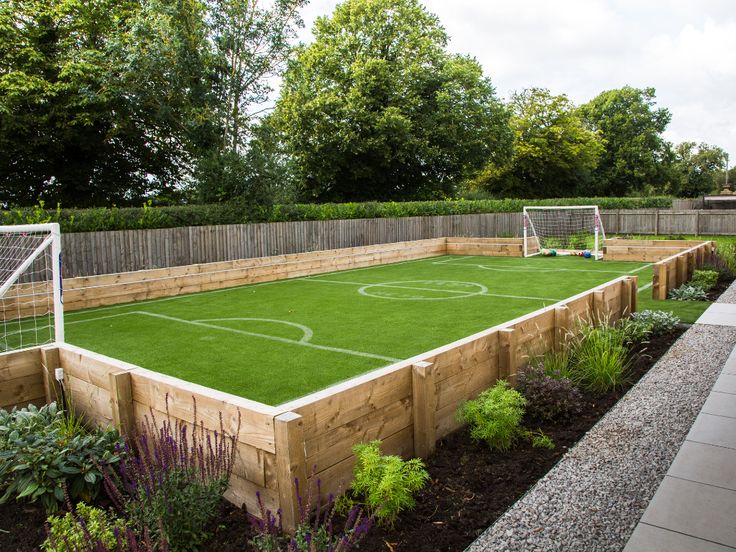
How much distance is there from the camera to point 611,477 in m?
3.63

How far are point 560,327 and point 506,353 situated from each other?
4.45 ft

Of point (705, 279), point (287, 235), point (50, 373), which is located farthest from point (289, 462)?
point (287, 235)

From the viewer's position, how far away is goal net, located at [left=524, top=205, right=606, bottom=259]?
21.3 meters

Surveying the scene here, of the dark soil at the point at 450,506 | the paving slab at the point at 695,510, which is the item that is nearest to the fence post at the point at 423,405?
the dark soil at the point at 450,506

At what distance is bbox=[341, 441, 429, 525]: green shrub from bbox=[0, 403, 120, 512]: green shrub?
5.08 ft

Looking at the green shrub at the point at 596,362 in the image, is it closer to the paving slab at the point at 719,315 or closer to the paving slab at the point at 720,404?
the paving slab at the point at 720,404

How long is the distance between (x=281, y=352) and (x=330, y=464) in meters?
4.55

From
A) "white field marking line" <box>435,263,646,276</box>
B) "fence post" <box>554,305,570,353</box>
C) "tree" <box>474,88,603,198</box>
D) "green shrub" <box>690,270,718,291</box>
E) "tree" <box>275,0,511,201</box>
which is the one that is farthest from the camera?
"tree" <box>474,88,603,198</box>

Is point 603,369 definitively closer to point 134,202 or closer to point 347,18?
point 134,202

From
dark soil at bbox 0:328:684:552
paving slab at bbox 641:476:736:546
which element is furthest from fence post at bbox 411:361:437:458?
paving slab at bbox 641:476:736:546

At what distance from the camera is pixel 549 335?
588cm

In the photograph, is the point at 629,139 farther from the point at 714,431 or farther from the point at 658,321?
the point at 714,431

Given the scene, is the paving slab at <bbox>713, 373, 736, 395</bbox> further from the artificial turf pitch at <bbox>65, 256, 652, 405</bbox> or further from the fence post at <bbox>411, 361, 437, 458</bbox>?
the artificial turf pitch at <bbox>65, 256, 652, 405</bbox>

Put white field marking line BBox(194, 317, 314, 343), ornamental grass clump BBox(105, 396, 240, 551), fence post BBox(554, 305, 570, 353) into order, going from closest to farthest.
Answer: ornamental grass clump BBox(105, 396, 240, 551), fence post BBox(554, 305, 570, 353), white field marking line BBox(194, 317, 314, 343)
